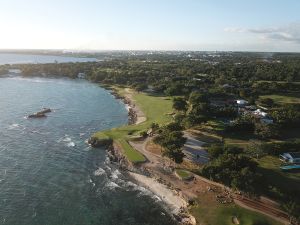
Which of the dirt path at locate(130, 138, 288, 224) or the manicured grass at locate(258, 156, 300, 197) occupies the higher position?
the manicured grass at locate(258, 156, 300, 197)

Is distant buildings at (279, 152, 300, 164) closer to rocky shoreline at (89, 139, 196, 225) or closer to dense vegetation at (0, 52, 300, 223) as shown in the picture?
dense vegetation at (0, 52, 300, 223)

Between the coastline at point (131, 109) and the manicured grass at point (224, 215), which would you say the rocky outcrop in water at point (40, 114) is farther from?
the manicured grass at point (224, 215)

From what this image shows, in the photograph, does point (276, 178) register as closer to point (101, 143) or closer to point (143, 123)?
point (101, 143)

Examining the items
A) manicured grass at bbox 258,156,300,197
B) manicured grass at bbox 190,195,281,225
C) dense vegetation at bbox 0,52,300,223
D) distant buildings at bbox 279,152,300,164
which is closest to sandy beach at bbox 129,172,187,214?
manicured grass at bbox 190,195,281,225

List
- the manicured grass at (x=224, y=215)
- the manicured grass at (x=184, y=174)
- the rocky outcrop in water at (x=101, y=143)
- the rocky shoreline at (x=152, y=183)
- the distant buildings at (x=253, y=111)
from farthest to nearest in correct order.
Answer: the distant buildings at (x=253, y=111) < the rocky outcrop in water at (x=101, y=143) < the manicured grass at (x=184, y=174) < the rocky shoreline at (x=152, y=183) < the manicured grass at (x=224, y=215)

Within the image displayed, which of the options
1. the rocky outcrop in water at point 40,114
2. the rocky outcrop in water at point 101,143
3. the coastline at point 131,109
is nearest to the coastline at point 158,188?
the rocky outcrop in water at point 101,143


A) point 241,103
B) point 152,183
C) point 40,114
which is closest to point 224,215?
point 152,183
